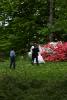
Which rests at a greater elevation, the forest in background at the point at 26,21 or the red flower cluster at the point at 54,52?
the red flower cluster at the point at 54,52

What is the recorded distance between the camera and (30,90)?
829 inches

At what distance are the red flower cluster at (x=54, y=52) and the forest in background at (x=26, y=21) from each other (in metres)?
4.91

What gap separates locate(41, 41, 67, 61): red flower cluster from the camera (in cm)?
3953

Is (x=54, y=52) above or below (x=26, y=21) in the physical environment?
above

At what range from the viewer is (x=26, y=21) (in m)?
49.1

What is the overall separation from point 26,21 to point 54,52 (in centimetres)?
964

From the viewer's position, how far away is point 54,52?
40.4 meters

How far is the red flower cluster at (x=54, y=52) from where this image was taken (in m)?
39.5

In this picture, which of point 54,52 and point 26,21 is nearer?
point 54,52

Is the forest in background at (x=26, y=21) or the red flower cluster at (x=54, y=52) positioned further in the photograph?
the forest in background at (x=26, y=21)

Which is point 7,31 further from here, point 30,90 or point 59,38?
point 30,90

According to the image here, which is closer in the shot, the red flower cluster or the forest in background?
the red flower cluster

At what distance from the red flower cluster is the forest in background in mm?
4915

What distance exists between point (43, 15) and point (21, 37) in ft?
15.4
